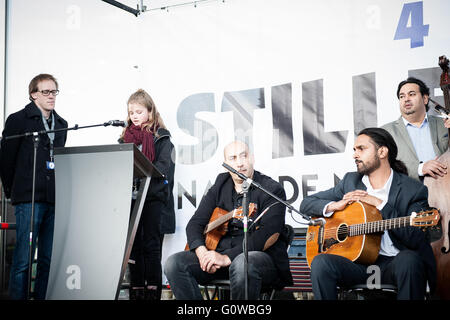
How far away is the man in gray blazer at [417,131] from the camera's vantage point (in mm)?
4164

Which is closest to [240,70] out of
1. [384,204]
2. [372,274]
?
[384,204]

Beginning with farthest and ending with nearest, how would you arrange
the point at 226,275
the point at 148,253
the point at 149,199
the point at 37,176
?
the point at 149,199, the point at 148,253, the point at 37,176, the point at 226,275

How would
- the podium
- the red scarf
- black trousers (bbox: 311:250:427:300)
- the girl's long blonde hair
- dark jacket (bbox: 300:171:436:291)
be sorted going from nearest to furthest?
1. the podium
2. black trousers (bbox: 311:250:427:300)
3. dark jacket (bbox: 300:171:436:291)
4. the red scarf
5. the girl's long blonde hair

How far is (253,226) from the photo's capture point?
150 inches

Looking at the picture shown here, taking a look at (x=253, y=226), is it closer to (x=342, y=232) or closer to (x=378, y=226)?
(x=342, y=232)

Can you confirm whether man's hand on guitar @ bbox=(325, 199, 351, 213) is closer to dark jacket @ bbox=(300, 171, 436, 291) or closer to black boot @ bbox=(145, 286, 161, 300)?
dark jacket @ bbox=(300, 171, 436, 291)

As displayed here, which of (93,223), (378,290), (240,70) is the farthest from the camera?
(240,70)

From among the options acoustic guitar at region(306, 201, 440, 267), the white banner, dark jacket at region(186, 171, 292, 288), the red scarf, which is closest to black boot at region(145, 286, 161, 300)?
dark jacket at region(186, 171, 292, 288)

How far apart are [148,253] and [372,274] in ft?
5.68

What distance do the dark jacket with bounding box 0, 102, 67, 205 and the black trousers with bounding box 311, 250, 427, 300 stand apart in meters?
2.10

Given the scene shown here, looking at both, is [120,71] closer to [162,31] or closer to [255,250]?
[162,31]

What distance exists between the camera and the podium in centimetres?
314
